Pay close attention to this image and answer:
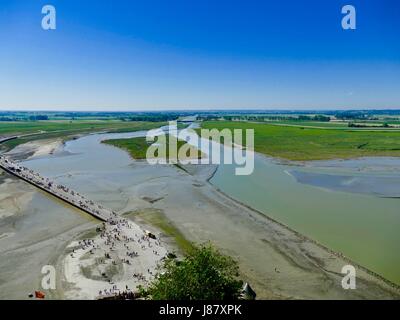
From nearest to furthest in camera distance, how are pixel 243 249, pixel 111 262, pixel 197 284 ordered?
pixel 197 284 < pixel 111 262 < pixel 243 249

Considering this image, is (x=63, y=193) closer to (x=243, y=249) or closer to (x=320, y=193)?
(x=243, y=249)

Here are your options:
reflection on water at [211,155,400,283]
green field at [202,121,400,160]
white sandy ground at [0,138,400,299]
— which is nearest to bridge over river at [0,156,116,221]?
white sandy ground at [0,138,400,299]

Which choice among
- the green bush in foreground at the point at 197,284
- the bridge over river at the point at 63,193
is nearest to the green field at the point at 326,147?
the bridge over river at the point at 63,193

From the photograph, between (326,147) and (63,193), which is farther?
(326,147)

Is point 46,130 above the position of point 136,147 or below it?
above

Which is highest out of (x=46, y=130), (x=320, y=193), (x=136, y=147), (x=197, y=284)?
(x=46, y=130)

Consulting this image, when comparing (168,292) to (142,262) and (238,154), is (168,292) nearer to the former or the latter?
(142,262)

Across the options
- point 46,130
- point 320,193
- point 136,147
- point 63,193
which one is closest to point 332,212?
point 320,193
